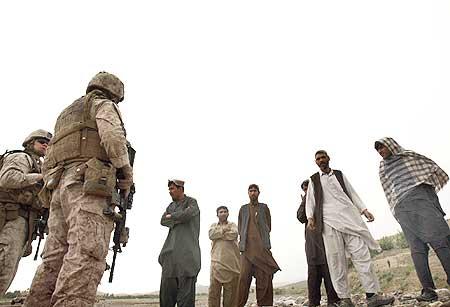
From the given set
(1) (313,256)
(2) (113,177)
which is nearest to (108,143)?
(2) (113,177)

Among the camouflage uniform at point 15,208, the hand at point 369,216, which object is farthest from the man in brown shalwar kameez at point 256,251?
the camouflage uniform at point 15,208

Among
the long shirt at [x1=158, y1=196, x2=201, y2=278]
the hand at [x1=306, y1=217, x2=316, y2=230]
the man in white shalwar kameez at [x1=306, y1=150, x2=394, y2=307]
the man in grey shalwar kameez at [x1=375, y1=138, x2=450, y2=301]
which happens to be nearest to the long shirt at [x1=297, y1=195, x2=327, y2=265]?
the hand at [x1=306, y1=217, x2=316, y2=230]

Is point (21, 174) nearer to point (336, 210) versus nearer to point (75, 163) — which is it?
point (75, 163)

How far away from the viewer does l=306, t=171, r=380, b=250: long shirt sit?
4.23 m

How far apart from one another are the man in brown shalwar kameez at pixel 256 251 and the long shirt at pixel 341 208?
1.41m

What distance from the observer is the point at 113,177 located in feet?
8.73

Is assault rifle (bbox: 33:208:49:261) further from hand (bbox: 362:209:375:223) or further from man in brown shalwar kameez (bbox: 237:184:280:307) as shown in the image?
hand (bbox: 362:209:375:223)

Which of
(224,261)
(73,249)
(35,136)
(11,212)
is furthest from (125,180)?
(224,261)

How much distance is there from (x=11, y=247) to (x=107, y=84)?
2.27 meters

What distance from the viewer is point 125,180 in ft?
9.35

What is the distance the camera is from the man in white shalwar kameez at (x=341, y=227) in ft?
13.0

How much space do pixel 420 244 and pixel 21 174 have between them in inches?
190

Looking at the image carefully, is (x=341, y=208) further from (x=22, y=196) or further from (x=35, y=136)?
(x=35, y=136)

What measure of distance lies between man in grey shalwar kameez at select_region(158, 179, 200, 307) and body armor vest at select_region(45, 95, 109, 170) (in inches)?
81.9
